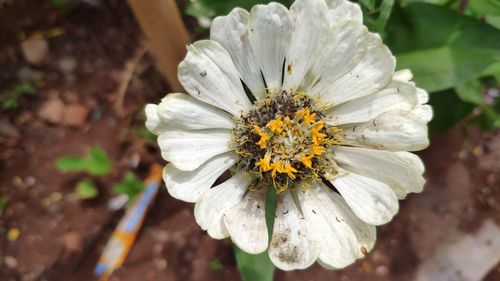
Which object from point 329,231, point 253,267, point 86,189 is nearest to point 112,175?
point 86,189

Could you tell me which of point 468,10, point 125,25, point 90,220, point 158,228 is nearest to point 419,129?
point 468,10

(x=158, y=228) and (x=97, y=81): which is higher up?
(x=97, y=81)

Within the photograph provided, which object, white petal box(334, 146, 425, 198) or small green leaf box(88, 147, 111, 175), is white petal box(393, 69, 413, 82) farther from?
small green leaf box(88, 147, 111, 175)

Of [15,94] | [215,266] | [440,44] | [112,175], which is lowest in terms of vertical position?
[215,266]

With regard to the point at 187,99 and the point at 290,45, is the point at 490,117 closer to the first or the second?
the point at 290,45

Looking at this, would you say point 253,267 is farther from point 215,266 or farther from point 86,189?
point 86,189

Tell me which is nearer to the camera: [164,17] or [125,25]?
[164,17]

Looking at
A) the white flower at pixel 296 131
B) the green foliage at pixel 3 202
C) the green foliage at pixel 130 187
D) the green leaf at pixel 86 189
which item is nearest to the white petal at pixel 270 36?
the white flower at pixel 296 131
